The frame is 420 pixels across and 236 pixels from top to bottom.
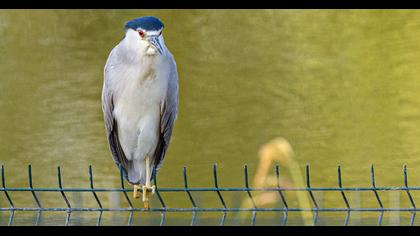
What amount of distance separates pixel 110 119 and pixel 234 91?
315 cm

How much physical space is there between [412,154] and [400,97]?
0.58m

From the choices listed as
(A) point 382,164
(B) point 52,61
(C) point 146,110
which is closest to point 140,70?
(C) point 146,110

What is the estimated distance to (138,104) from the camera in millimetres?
5754

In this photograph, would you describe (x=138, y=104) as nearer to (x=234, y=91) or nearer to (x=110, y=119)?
(x=110, y=119)

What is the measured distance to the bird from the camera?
224 inches

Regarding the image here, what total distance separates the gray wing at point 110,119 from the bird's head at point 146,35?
0.21 metres

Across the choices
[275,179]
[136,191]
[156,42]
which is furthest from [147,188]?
[275,179]

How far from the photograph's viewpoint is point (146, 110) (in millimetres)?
5781

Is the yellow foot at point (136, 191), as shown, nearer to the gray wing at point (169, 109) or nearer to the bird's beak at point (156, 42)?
the gray wing at point (169, 109)

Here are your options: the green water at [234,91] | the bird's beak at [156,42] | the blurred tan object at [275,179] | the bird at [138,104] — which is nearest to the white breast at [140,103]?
the bird at [138,104]

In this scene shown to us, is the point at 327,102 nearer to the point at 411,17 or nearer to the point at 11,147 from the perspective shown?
the point at 411,17

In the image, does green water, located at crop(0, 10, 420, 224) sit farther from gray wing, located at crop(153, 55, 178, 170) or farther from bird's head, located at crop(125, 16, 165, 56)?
bird's head, located at crop(125, 16, 165, 56)

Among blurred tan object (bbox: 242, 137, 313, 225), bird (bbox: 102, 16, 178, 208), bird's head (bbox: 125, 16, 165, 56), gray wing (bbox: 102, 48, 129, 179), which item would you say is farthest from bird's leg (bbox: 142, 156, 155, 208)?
blurred tan object (bbox: 242, 137, 313, 225)

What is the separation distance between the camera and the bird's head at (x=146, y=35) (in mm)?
5484
